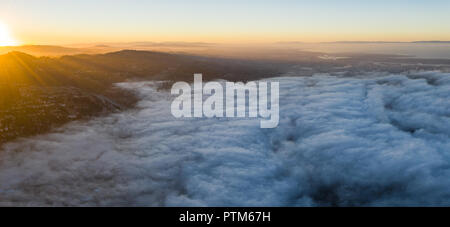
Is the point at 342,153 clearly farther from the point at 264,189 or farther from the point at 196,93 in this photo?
the point at 196,93

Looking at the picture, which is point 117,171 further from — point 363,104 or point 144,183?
point 363,104

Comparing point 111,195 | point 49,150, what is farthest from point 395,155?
point 49,150

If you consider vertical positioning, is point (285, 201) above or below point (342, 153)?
below
